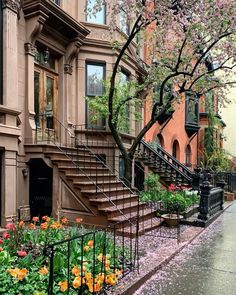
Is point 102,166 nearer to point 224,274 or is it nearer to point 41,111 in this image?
point 41,111

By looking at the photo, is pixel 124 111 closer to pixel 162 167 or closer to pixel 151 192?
pixel 151 192

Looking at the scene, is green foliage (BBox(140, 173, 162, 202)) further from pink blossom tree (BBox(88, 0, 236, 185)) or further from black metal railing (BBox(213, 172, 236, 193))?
black metal railing (BBox(213, 172, 236, 193))

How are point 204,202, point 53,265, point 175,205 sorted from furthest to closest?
point 204,202 < point 175,205 < point 53,265

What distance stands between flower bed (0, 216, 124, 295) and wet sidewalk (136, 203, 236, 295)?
2.37 feet

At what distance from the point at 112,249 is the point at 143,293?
2.93 feet

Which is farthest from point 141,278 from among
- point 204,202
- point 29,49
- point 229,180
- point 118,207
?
point 229,180

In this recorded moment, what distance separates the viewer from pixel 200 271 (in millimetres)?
5180

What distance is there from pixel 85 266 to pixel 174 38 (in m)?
9.57

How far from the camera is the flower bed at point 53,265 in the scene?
3293mm

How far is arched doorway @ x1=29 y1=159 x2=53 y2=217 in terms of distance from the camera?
8.60 meters

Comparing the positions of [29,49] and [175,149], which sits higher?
[29,49]

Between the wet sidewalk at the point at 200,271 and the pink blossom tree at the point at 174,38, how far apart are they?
159 inches

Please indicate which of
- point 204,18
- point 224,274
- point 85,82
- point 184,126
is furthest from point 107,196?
point 184,126

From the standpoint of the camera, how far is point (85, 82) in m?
11.4
